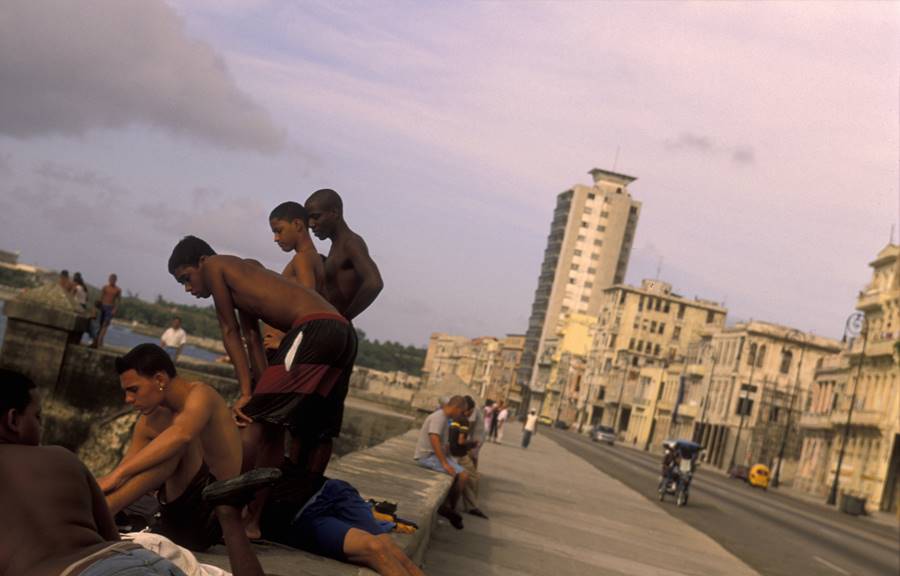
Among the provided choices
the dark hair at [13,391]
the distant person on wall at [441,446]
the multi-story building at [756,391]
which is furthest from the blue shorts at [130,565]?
the multi-story building at [756,391]

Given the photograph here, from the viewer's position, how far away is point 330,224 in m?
7.64

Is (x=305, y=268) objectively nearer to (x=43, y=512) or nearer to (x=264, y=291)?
(x=264, y=291)

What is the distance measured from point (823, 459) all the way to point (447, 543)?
229 feet

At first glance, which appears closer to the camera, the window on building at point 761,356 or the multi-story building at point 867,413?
the multi-story building at point 867,413

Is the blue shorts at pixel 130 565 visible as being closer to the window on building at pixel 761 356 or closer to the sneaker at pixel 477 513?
the sneaker at pixel 477 513

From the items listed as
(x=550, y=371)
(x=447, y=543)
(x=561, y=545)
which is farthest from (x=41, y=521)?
(x=550, y=371)

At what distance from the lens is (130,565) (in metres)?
3.77

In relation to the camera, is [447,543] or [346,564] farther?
[447,543]

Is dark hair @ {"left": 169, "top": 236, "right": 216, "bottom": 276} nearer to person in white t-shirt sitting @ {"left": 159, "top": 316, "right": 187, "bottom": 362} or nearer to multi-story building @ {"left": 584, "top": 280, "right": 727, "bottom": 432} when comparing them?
person in white t-shirt sitting @ {"left": 159, "top": 316, "right": 187, "bottom": 362}

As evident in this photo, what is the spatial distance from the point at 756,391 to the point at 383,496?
9601 centimetres

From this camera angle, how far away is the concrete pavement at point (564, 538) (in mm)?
11663

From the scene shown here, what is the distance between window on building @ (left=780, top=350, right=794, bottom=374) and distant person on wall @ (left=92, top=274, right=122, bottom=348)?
285 ft

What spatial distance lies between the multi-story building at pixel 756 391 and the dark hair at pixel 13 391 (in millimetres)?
91501

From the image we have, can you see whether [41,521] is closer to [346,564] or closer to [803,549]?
[346,564]
